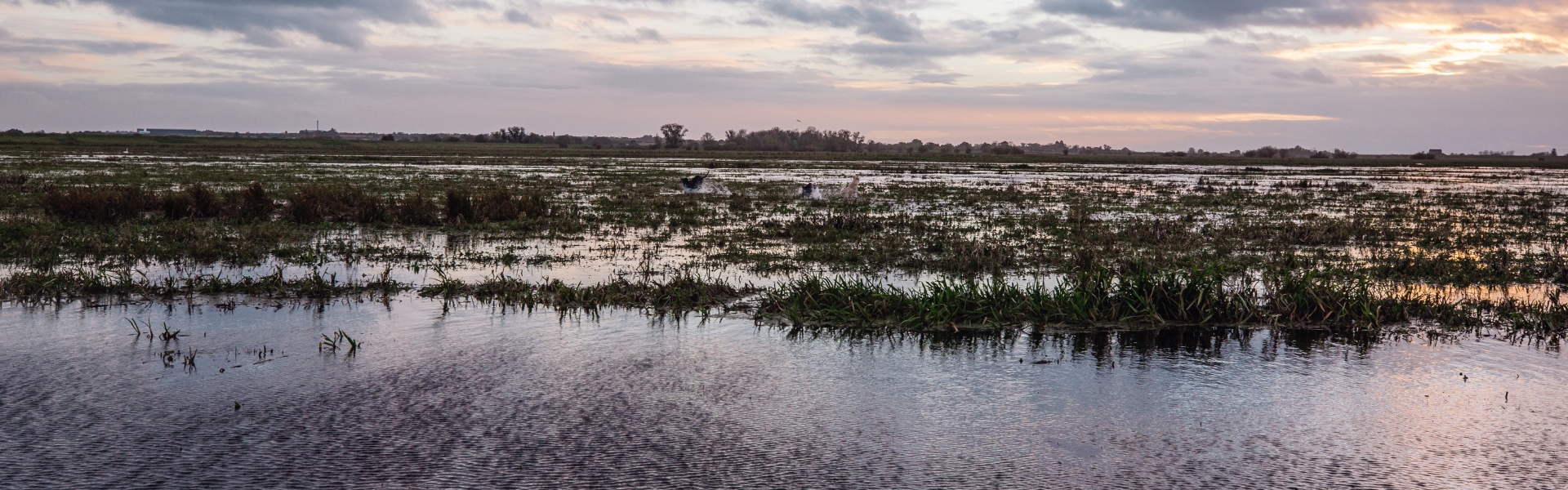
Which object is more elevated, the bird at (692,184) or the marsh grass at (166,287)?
the bird at (692,184)

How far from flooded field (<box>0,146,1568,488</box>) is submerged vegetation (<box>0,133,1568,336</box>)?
88mm

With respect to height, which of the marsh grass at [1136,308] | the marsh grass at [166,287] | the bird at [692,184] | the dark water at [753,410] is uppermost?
the bird at [692,184]

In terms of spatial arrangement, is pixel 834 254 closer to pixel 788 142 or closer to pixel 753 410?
pixel 753 410

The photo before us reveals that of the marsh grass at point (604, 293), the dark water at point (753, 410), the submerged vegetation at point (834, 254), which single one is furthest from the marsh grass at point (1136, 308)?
the marsh grass at point (604, 293)

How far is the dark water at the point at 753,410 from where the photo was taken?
5.05 metres

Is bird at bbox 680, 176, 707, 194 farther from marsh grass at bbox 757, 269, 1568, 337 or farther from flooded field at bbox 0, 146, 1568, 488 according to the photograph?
marsh grass at bbox 757, 269, 1568, 337

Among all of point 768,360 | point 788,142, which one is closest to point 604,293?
point 768,360

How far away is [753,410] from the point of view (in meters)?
6.22

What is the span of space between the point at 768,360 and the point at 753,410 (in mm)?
1445

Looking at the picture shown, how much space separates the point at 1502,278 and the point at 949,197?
1742cm

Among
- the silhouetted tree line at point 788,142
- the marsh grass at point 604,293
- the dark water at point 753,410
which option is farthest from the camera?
the silhouetted tree line at point 788,142

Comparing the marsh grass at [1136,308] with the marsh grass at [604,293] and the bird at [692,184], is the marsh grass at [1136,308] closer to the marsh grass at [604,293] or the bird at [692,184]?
the marsh grass at [604,293]

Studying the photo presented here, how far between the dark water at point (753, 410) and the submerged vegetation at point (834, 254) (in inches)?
36.7

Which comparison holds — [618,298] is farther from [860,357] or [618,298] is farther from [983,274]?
[983,274]
